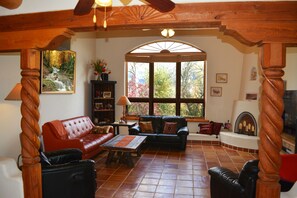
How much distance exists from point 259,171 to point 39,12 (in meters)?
3.07

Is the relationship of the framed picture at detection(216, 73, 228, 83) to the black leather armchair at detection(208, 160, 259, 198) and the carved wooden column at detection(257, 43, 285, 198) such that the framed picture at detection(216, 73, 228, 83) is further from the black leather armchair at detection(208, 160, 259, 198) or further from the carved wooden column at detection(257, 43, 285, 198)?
the carved wooden column at detection(257, 43, 285, 198)

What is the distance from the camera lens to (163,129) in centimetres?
692

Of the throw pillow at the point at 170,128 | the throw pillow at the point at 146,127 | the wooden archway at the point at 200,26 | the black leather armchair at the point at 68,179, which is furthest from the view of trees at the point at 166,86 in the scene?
the wooden archway at the point at 200,26

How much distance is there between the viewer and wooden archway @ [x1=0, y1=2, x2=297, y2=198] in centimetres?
222

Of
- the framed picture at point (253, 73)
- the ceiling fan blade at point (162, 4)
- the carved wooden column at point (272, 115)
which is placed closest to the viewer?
the ceiling fan blade at point (162, 4)

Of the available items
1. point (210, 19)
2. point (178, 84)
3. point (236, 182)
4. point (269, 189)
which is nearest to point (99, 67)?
point (178, 84)

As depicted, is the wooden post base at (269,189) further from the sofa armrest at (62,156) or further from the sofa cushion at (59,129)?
the sofa cushion at (59,129)

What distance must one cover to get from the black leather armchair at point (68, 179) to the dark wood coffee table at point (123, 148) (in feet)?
4.75

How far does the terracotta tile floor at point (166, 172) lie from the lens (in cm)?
381

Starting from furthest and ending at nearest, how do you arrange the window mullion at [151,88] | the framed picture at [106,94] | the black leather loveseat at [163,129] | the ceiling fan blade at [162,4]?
A: 1. the window mullion at [151,88]
2. the framed picture at [106,94]
3. the black leather loveseat at [163,129]
4. the ceiling fan blade at [162,4]

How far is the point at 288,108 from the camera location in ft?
16.5

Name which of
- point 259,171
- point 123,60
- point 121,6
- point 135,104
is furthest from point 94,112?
point 259,171

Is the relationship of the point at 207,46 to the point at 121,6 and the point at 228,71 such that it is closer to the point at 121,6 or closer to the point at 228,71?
the point at 228,71

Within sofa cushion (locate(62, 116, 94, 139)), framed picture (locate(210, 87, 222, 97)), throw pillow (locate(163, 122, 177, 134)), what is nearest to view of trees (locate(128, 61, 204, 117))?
framed picture (locate(210, 87, 222, 97))
